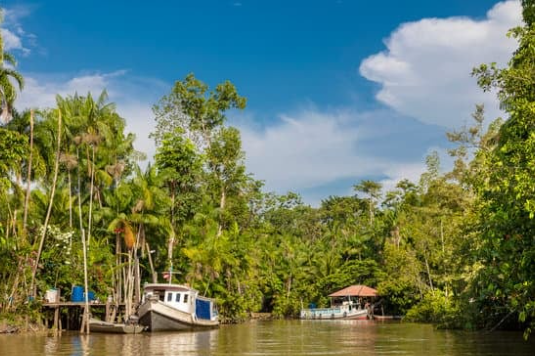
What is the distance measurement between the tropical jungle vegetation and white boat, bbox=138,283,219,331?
1960mm

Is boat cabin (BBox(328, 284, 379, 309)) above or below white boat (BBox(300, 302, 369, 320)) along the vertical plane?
above

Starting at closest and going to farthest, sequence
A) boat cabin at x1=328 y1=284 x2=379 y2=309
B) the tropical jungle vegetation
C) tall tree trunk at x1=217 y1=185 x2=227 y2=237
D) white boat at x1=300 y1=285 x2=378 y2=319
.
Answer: the tropical jungle vegetation
tall tree trunk at x1=217 y1=185 x2=227 y2=237
white boat at x1=300 y1=285 x2=378 y2=319
boat cabin at x1=328 y1=284 x2=379 y2=309

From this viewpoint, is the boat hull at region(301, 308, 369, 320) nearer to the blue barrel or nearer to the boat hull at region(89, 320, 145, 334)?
the blue barrel

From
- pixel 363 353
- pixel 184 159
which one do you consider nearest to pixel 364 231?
pixel 184 159

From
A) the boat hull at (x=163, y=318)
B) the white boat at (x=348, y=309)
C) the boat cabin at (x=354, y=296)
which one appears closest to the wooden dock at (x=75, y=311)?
the boat hull at (x=163, y=318)

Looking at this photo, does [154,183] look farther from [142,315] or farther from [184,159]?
[142,315]

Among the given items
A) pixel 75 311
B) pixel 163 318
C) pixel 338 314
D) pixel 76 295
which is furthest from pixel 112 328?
pixel 338 314

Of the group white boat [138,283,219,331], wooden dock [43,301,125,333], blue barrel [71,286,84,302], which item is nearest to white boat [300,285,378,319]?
white boat [138,283,219,331]

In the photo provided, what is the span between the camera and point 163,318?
30.1 meters

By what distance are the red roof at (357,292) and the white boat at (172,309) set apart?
808 inches

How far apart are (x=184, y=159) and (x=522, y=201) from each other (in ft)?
104

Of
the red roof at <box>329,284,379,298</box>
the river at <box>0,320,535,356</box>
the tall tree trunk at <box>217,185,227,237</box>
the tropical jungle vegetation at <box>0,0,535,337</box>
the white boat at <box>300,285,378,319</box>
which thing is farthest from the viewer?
the red roof at <box>329,284,379,298</box>

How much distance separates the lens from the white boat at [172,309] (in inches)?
1169

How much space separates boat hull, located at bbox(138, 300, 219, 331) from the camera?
97.0 feet
